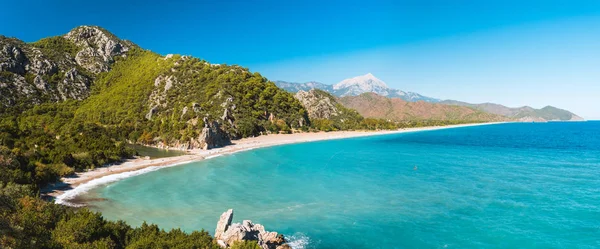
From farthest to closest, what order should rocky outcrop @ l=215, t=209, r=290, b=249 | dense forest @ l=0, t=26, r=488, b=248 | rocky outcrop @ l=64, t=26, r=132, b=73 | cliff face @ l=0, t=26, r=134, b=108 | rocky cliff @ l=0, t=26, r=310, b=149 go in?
rocky outcrop @ l=64, t=26, r=132, b=73, cliff face @ l=0, t=26, r=134, b=108, rocky cliff @ l=0, t=26, r=310, b=149, rocky outcrop @ l=215, t=209, r=290, b=249, dense forest @ l=0, t=26, r=488, b=248

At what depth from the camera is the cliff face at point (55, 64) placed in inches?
4134

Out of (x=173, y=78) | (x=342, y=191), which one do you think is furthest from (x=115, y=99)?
(x=342, y=191)

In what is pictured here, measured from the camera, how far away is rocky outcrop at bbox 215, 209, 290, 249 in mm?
19594

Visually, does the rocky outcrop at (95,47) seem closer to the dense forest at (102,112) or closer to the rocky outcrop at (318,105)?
the dense forest at (102,112)

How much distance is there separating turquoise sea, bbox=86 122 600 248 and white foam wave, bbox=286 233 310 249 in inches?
2.9

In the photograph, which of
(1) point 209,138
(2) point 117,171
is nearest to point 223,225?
(2) point 117,171

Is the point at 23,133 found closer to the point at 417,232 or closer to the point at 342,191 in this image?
the point at 342,191

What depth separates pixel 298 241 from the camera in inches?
886

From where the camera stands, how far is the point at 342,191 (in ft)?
121

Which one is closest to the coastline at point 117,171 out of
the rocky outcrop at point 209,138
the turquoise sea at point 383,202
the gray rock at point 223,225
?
the rocky outcrop at point 209,138

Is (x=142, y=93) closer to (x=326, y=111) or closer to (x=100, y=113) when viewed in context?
(x=100, y=113)

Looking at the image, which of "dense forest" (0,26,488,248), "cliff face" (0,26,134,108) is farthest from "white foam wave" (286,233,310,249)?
"cliff face" (0,26,134,108)

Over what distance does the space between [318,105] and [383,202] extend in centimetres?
14772

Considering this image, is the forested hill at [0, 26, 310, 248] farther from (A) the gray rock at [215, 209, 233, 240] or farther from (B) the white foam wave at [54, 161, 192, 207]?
(B) the white foam wave at [54, 161, 192, 207]
